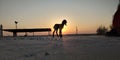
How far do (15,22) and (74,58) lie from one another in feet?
118

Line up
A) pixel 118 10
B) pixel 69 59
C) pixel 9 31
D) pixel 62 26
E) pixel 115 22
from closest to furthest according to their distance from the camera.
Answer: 1. pixel 69 59
2. pixel 118 10
3. pixel 115 22
4. pixel 62 26
5. pixel 9 31

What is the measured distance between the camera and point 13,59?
5.50 m

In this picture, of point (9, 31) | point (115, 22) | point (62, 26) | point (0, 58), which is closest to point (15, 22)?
point (9, 31)

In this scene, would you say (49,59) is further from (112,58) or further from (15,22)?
(15,22)

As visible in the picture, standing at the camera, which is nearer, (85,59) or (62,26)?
(85,59)

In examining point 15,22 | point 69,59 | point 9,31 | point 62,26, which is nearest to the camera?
point 69,59

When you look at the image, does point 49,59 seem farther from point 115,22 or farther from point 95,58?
point 115,22

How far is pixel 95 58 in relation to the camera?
5559 millimetres

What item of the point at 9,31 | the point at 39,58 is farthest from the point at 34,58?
the point at 9,31

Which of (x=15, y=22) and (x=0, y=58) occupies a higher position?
(x=15, y=22)

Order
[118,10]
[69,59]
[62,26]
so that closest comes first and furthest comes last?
[69,59] → [118,10] → [62,26]

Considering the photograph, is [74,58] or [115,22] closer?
[74,58]

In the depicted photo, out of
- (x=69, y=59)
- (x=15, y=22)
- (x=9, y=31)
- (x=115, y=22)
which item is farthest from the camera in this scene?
(x=15, y=22)

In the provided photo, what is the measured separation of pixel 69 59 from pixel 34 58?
2.61 ft
